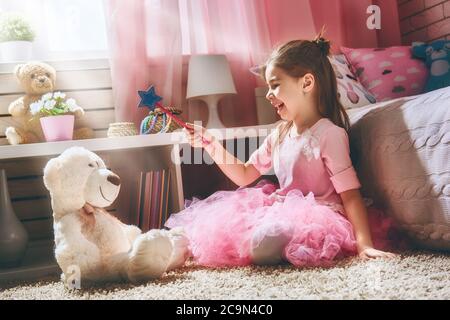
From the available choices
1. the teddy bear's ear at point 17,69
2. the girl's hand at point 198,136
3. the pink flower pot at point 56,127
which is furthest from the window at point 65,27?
the girl's hand at point 198,136

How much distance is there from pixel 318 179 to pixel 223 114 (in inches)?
28.0

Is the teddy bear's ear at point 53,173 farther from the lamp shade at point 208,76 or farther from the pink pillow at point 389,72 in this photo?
the pink pillow at point 389,72

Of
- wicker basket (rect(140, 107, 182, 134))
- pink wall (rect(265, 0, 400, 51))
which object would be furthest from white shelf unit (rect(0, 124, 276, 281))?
pink wall (rect(265, 0, 400, 51))

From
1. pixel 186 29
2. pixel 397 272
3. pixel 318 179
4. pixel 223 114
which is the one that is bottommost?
pixel 397 272

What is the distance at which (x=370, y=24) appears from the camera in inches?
79.0

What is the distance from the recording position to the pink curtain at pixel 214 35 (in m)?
1.70

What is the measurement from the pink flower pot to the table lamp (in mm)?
469

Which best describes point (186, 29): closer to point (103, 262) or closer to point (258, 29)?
point (258, 29)

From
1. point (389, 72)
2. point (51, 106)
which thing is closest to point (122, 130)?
point (51, 106)

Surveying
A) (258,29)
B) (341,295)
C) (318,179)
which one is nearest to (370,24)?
(258,29)

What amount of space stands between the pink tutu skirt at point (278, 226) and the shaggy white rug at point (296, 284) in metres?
0.04

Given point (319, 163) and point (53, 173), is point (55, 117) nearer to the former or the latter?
point (53, 173)
